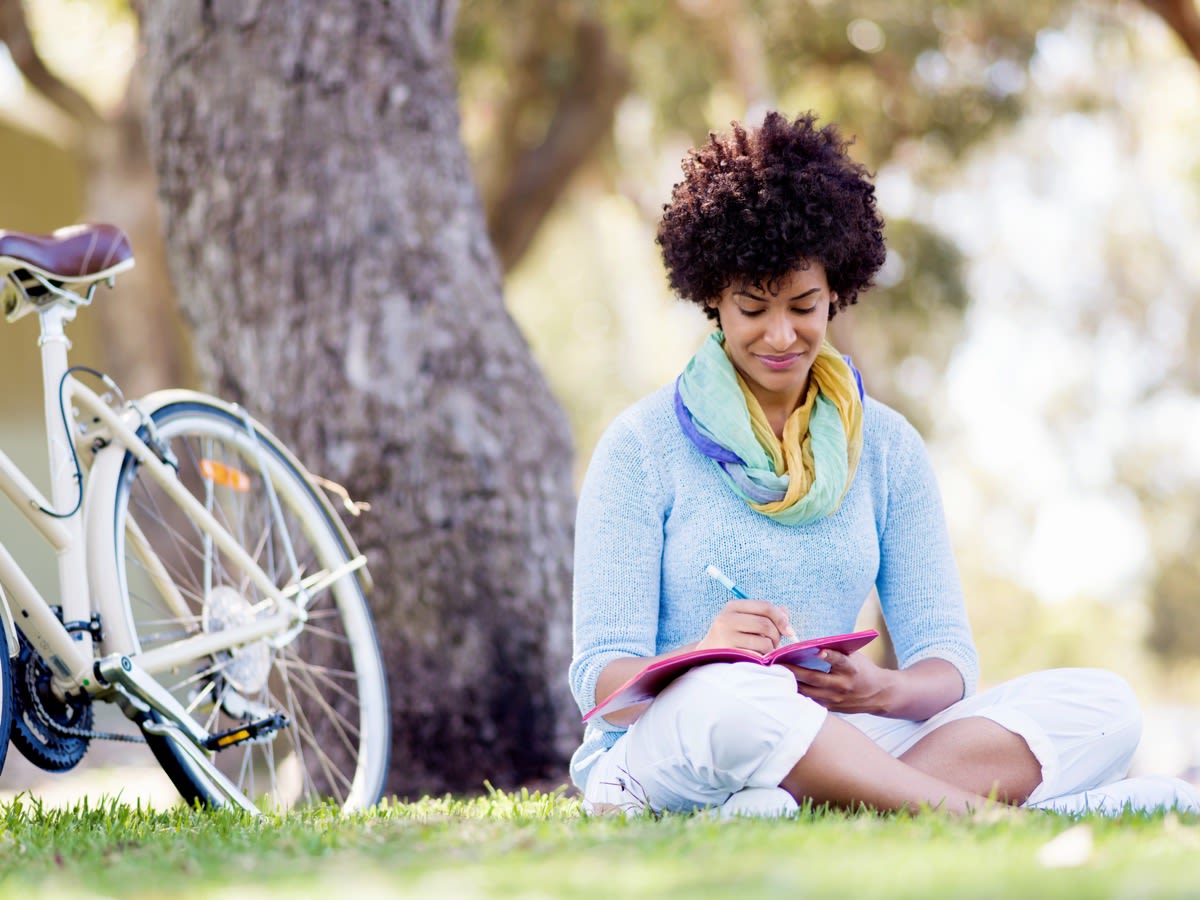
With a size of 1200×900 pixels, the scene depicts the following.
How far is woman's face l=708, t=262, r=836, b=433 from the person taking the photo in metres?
3.05

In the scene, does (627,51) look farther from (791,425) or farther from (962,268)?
(791,425)

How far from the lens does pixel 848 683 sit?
9.26 feet

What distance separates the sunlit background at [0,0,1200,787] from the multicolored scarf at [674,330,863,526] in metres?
2.56

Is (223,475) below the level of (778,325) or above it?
below

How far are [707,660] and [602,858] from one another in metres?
0.63

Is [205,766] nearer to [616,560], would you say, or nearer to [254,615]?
[254,615]

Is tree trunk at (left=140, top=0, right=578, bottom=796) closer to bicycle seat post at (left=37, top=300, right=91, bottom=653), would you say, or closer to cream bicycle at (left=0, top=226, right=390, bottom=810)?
cream bicycle at (left=0, top=226, right=390, bottom=810)

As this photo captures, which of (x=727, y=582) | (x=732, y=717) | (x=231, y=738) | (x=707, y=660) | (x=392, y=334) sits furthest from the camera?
(x=392, y=334)

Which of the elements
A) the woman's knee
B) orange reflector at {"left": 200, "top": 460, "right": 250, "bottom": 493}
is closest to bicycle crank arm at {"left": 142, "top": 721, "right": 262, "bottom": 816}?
orange reflector at {"left": 200, "top": 460, "right": 250, "bottom": 493}

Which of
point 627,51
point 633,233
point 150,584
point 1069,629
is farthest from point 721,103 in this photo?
point 1069,629

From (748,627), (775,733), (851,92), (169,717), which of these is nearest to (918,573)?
(748,627)

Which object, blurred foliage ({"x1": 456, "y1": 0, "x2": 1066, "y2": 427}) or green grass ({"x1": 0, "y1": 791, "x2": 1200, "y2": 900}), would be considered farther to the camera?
blurred foliage ({"x1": 456, "y1": 0, "x2": 1066, "y2": 427})

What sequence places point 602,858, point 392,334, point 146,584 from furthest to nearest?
point 392,334 < point 146,584 < point 602,858

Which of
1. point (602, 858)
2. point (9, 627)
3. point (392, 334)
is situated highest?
point (392, 334)
